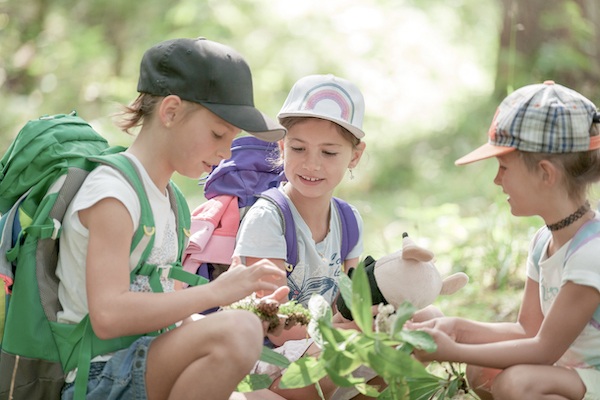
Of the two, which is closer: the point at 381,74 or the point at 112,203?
the point at 112,203

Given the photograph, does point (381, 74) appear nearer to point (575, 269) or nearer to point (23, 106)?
point (23, 106)

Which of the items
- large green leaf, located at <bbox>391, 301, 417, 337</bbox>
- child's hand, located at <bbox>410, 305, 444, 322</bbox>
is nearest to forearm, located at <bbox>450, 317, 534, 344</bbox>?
child's hand, located at <bbox>410, 305, 444, 322</bbox>

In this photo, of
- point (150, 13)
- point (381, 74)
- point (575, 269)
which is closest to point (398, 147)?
point (381, 74)

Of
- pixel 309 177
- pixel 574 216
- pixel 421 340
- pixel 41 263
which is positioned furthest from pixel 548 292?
pixel 41 263

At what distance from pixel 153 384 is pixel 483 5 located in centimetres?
773

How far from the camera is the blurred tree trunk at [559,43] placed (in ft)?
16.2

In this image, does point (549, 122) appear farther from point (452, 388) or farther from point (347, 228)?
point (347, 228)

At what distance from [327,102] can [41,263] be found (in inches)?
45.5

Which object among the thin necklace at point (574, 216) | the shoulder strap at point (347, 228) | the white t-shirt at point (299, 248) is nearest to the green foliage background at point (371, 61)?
the shoulder strap at point (347, 228)

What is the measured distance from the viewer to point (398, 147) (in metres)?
6.57

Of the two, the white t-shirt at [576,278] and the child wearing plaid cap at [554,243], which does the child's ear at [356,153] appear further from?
the white t-shirt at [576,278]

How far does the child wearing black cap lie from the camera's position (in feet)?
5.03

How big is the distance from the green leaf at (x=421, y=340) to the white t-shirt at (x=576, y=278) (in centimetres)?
51

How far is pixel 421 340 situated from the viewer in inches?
59.1
